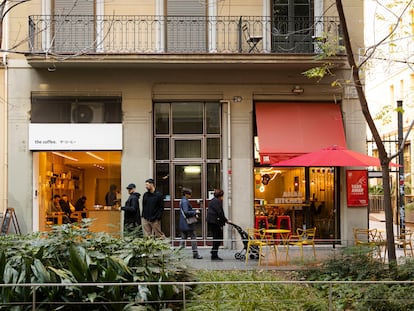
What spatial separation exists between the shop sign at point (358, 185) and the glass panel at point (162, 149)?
17.5 ft

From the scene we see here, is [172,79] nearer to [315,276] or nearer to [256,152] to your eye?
[256,152]

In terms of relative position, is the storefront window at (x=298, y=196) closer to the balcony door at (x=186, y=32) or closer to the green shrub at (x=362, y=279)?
the balcony door at (x=186, y=32)

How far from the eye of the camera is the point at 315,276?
11.5 m

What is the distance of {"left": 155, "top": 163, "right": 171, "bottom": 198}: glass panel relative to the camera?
18.0m

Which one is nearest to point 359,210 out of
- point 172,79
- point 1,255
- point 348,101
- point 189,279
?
point 348,101

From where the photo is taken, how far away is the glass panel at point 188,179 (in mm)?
18031

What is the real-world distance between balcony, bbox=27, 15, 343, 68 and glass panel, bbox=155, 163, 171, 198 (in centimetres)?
336

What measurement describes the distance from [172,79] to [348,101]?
5238mm

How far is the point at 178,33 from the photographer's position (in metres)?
18.0

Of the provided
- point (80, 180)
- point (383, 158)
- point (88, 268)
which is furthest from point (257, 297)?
point (80, 180)

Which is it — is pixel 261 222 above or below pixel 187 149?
below

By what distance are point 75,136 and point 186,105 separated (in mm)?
3350

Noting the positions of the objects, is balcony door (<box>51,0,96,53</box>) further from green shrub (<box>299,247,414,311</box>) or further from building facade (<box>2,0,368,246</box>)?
green shrub (<box>299,247,414,311</box>)

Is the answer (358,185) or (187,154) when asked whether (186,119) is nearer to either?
(187,154)
